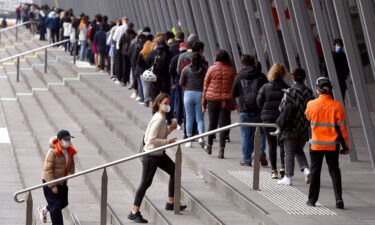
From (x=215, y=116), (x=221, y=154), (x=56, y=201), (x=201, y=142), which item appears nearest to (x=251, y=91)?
(x=221, y=154)

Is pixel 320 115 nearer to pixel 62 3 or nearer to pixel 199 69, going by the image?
pixel 199 69

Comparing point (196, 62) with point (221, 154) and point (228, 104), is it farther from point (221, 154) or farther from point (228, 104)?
point (221, 154)

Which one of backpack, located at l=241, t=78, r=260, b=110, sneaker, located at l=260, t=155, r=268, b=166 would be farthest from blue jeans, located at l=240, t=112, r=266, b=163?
sneaker, located at l=260, t=155, r=268, b=166

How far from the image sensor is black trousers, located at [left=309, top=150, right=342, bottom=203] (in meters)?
11.8

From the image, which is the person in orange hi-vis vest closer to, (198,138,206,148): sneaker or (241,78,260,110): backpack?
(241,78,260,110): backpack

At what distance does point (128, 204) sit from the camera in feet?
42.6

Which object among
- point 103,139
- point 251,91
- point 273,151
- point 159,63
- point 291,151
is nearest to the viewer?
point 291,151

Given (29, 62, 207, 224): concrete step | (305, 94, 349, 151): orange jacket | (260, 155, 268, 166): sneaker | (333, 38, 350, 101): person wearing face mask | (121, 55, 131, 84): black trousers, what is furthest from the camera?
(121, 55, 131, 84): black trousers

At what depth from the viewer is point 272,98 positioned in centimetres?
1357

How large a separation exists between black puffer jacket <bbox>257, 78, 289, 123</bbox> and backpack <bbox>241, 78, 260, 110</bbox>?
75 cm

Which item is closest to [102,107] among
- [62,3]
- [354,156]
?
[354,156]

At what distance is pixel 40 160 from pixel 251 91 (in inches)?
257

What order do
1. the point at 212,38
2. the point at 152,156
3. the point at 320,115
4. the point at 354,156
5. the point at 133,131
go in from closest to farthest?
the point at 320,115 < the point at 152,156 < the point at 354,156 < the point at 133,131 < the point at 212,38

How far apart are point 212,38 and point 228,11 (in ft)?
5.16
